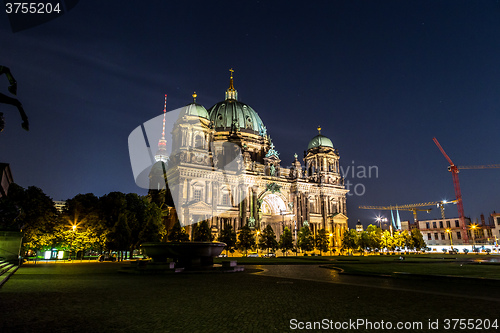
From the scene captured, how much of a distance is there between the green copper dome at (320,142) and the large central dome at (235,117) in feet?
47.7

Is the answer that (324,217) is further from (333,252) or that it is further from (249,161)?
(249,161)

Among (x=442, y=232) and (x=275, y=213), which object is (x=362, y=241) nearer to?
(x=275, y=213)

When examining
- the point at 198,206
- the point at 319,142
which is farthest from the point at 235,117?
the point at 198,206

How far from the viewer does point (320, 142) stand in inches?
3676

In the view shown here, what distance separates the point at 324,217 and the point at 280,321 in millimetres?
79225

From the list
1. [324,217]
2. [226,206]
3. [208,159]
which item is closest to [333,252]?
[324,217]

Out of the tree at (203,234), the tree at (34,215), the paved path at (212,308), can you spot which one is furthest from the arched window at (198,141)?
the paved path at (212,308)

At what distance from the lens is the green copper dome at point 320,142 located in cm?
9329

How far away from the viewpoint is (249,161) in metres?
79.6

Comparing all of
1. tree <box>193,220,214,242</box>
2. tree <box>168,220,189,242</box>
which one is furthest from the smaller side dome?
tree <box>168,220,189,242</box>

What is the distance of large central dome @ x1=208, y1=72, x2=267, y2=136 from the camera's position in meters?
90.8

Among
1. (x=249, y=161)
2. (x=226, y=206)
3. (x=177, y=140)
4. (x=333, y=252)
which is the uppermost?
(x=177, y=140)

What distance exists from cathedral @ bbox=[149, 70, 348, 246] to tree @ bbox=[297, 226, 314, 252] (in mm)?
7231

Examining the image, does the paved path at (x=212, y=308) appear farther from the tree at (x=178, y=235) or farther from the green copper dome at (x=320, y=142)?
the green copper dome at (x=320, y=142)
